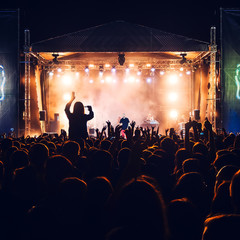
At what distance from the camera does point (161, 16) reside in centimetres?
1450

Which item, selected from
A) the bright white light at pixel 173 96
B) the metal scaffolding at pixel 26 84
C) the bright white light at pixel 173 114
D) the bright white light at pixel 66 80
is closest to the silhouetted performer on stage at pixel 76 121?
the metal scaffolding at pixel 26 84

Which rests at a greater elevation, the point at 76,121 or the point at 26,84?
the point at 26,84

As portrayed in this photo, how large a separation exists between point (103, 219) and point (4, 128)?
12.7 m

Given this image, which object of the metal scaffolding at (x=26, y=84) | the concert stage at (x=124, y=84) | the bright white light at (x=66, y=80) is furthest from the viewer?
the bright white light at (x=66, y=80)

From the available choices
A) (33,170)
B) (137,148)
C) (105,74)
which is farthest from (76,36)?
(137,148)

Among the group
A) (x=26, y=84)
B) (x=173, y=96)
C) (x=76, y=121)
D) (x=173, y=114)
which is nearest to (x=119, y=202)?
(x=76, y=121)

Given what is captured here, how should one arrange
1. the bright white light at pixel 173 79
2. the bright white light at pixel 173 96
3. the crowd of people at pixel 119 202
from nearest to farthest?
the crowd of people at pixel 119 202 < the bright white light at pixel 173 79 < the bright white light at pixel 173 96

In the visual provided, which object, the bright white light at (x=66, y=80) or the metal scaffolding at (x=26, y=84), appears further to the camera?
the bright white light at (x=66, y=80)

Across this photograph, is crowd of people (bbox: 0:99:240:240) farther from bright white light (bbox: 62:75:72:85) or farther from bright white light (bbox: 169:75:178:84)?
bright white light (bbox: 169:75:178:84)

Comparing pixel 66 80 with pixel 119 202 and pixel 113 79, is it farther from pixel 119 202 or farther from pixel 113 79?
pixel 119 202

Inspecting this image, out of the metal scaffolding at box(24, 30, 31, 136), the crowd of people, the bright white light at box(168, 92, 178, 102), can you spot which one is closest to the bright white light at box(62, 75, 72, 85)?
the metal scaffolding at box(24, 30, 31, 136)

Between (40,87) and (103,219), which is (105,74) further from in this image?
(103,219)

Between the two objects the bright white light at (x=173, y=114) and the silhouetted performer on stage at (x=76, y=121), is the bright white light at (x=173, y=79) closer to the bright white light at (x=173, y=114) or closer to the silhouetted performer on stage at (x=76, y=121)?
the bright white light at (x=173, y=114)

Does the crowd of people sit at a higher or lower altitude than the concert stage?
lower
